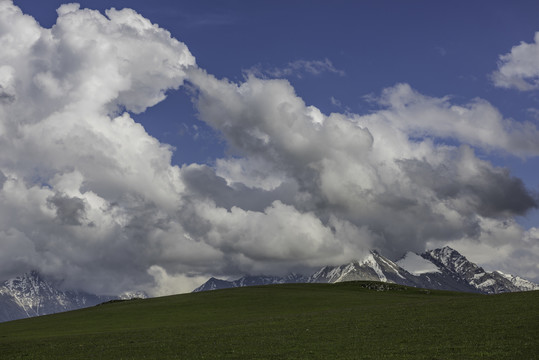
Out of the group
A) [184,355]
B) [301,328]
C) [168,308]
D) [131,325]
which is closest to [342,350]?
[184,355]

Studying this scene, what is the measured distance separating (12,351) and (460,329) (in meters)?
52.4

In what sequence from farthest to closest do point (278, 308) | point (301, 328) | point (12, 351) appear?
point (278, 308) → point (301, 328) → point (12, 351)

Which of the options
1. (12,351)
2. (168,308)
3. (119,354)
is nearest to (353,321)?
(119,354)

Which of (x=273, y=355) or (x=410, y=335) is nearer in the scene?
(x=273, y=355)

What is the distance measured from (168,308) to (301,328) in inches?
2585

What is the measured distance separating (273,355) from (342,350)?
6.52m

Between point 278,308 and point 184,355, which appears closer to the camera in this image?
point 184,355

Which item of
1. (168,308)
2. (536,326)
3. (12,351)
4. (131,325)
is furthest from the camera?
(168,308)

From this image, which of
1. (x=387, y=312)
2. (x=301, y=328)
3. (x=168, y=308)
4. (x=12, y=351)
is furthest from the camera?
(x=168, y=308)

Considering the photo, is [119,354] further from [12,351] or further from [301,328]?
[301,328]

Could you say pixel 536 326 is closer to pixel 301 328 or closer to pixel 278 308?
pixel 301 328

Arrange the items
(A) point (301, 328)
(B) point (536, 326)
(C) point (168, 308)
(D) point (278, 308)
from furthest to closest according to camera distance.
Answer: (C) point (168, 308), (D) point (278, 308), (A) point (301, 328), (B) point (536, 326)

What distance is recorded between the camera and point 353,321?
7700 cm

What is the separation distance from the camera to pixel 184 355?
5591 centimetres
